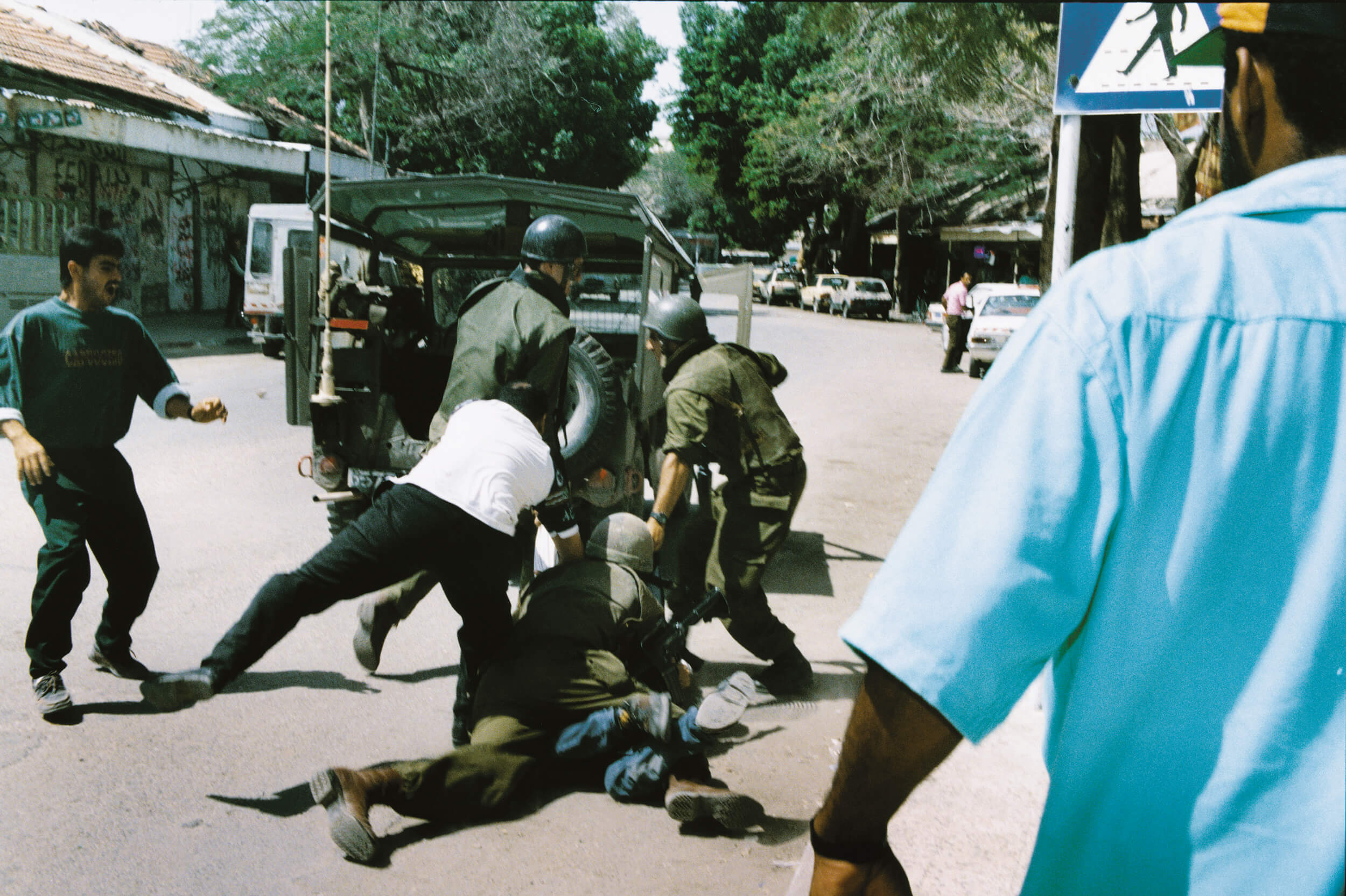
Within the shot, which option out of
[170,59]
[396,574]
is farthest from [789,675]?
[170,59]

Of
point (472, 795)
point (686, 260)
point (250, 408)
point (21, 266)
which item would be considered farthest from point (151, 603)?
point (21, 266)

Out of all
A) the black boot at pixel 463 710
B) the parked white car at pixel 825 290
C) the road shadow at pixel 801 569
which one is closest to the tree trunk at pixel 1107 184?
the road shadow at pixel 801 569

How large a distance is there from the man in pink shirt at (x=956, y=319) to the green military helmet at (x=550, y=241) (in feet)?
52.4

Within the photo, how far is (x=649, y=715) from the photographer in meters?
3.67

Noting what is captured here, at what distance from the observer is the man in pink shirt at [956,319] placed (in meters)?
20.3

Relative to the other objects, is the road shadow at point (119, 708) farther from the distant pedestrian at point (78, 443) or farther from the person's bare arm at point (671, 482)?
the person's bare arm at point (671, 482)

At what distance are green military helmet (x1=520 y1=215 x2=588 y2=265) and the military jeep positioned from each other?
77 centimetres

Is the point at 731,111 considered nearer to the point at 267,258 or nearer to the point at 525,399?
the point at 267,258

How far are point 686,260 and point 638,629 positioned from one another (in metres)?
4.38

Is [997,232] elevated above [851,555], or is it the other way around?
[997,232]

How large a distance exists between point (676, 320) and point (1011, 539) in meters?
4.36

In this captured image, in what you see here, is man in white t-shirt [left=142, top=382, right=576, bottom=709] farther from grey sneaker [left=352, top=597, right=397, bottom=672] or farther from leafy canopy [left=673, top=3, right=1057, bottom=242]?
leafy canopy [left=673, top=3, right=1057, bottom=242]

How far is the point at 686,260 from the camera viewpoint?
7.97 metres

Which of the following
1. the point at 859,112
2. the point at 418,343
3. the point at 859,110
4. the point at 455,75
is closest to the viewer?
the point at 418,343
